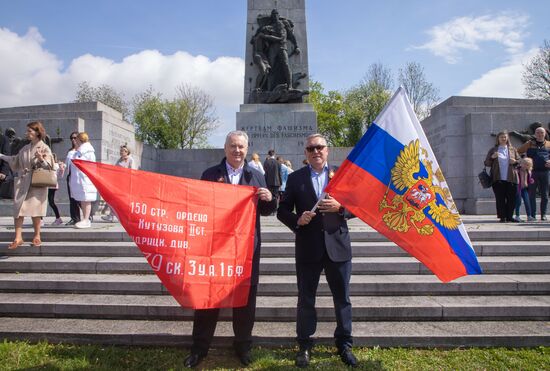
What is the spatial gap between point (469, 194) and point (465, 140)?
1855 mm

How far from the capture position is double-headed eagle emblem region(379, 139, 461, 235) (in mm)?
3594

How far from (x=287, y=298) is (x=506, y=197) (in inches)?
253

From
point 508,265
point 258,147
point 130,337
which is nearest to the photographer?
point 130,337

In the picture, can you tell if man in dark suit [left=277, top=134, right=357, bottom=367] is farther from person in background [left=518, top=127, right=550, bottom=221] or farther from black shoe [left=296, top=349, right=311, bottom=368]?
person in background [left=518, top=127, right=550, bottom=221]

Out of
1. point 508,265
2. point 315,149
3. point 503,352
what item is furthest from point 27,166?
point 508,265

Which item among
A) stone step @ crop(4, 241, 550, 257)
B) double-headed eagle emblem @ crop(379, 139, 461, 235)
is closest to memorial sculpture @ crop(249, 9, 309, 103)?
stone step @ crop(4, 241, 550, 257)

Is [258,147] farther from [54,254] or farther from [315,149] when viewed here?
[315,149]

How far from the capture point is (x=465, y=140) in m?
13.1

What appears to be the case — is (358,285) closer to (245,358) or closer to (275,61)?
(245,358)

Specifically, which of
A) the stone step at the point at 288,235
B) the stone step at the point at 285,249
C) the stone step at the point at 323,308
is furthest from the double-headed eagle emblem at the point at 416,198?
the stone step at the point at 288,235

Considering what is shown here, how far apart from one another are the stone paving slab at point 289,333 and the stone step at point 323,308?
10 cm

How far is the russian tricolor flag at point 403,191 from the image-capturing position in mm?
3568

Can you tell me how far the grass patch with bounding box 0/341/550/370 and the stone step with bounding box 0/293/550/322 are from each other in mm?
556

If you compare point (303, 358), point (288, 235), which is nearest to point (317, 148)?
point (303, 358)
